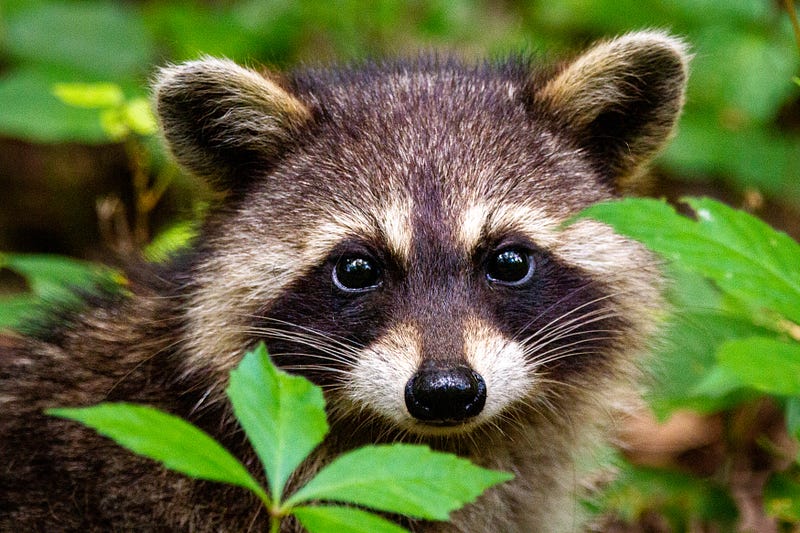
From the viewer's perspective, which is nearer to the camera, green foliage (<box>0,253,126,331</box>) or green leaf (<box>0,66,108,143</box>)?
green foliage (<box>0,253,126,331</box>)

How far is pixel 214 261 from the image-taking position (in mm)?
4418

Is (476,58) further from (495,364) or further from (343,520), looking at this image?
(343,520)

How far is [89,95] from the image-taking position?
260 inches

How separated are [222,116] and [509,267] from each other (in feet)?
4.47

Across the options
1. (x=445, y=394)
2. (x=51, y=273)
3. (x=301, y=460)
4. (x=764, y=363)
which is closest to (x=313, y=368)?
(x=445, y=394)

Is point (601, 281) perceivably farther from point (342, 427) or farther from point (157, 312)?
point (157, 312)

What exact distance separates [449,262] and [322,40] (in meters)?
5.77

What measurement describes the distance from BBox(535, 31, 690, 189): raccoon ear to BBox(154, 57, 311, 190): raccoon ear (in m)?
1.13

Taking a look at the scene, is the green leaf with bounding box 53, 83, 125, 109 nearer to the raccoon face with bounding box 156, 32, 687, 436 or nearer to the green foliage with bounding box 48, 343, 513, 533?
the raccoon face with bounding box 156, 32, 687, 436

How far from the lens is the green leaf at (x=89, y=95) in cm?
658

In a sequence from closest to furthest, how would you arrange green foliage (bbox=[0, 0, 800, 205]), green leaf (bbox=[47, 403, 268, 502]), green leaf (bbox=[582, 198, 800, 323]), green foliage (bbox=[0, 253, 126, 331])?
green leaf (bbox=[47, 403, 268, 502]) < green leaf (bbox=[582, 198, 800, 323]) < green foliage (bbox=[0, 253, 126, 331]) < green foliage (bbox=[0, 0, 800, 205])

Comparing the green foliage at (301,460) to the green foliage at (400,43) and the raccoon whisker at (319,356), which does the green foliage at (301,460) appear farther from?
the green foliage at (400,43)

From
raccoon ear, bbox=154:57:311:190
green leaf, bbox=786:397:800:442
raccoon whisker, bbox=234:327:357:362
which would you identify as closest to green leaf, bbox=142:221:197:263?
raccoon ear, bbox=154:57:311:190

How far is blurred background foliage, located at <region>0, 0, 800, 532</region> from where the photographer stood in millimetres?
5438
